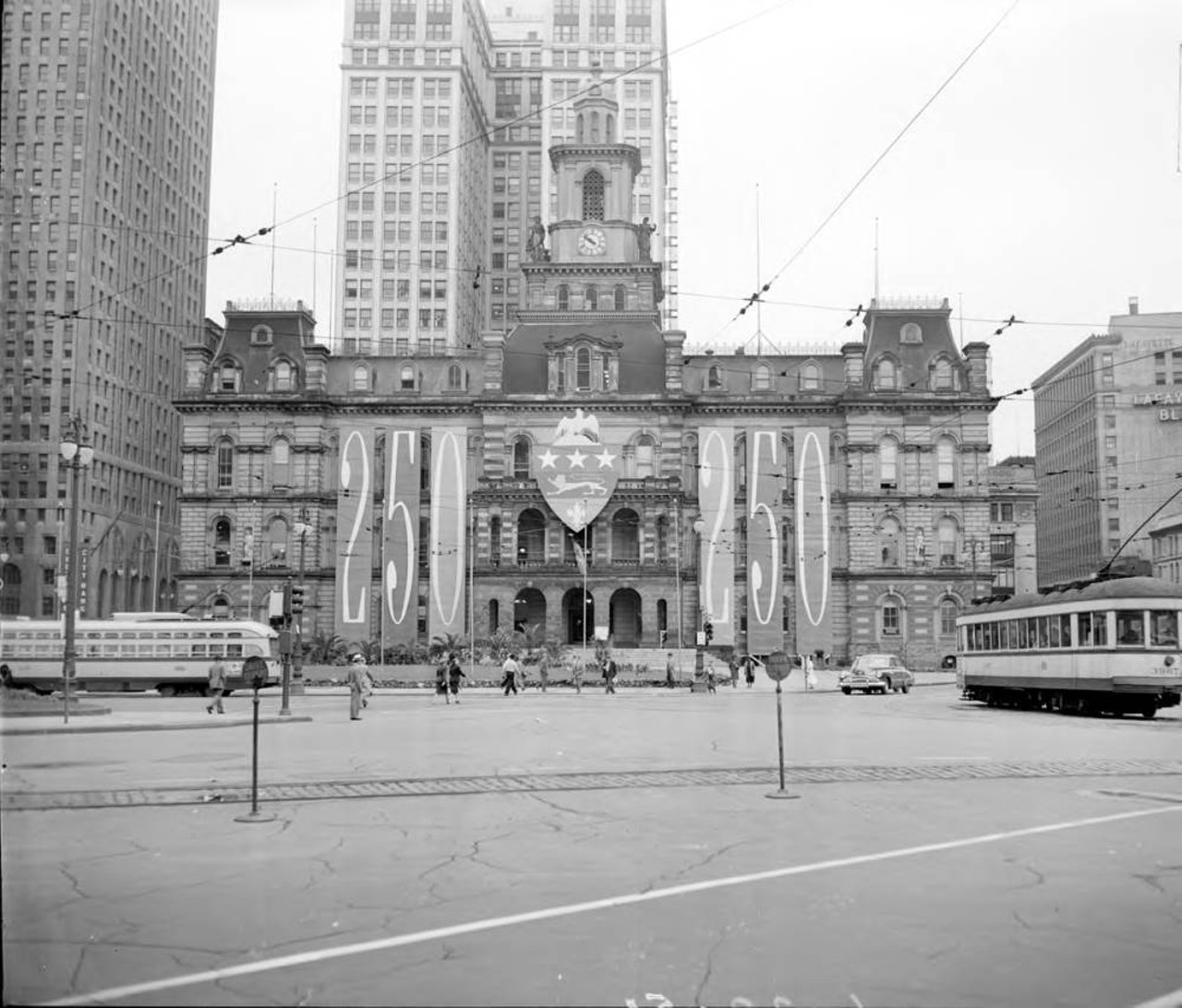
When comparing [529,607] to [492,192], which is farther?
[492,192]

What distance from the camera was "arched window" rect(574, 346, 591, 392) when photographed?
80562 mm

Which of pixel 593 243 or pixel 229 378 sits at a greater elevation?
pixel 593 243

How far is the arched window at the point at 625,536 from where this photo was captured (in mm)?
79375

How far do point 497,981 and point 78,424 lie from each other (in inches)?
488

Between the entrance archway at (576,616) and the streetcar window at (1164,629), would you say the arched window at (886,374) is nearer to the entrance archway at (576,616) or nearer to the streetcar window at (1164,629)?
the entrance archway at (576,616)

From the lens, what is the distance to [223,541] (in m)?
81.4

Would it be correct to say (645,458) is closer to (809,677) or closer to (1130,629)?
(809,677)

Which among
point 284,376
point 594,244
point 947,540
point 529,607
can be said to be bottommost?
point 529,607

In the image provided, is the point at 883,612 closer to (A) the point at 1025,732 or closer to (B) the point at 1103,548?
(B) the point at 1103,548

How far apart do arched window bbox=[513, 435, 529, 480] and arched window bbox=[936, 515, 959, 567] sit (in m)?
27.4

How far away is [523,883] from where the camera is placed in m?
10.2

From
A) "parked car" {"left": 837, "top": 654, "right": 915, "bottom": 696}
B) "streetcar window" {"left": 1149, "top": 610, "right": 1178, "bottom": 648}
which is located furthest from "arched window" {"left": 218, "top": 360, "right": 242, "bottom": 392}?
"streetcar window" {"left": 1149, "top": 610, "right": 1178, "bottom": 648}

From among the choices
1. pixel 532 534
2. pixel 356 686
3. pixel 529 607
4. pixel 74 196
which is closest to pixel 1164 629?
pixel 356 686

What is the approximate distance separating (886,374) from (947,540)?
11763 millimetres
